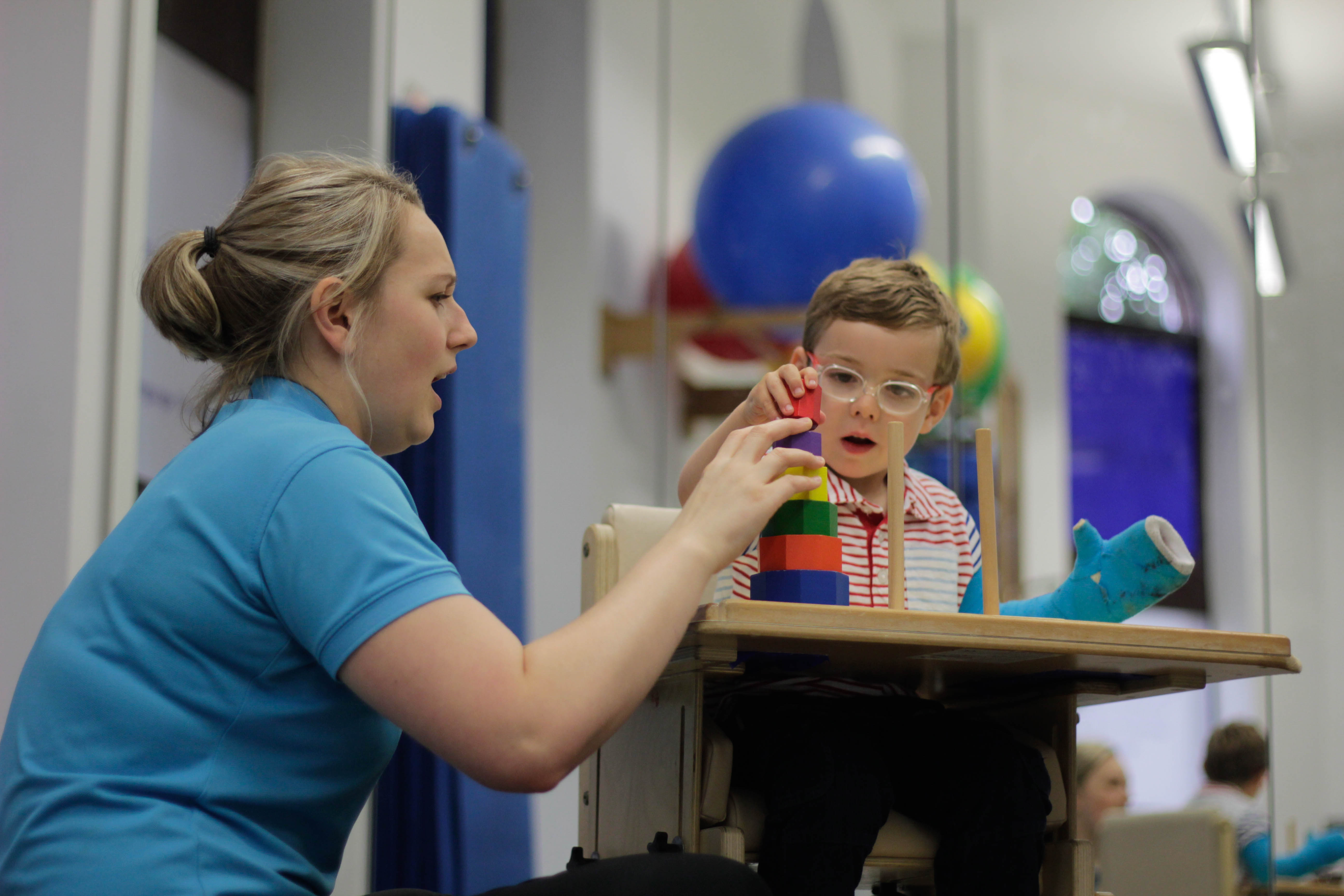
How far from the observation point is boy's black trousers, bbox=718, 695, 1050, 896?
3.91 ft

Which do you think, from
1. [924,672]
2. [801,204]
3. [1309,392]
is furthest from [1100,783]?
[924,672]

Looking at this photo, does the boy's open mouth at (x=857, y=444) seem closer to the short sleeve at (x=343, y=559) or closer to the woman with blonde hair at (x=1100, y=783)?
the short sleeve at (x=343, y=559)

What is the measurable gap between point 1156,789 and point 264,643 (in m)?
3.49

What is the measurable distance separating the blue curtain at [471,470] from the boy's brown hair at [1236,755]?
1.53 m

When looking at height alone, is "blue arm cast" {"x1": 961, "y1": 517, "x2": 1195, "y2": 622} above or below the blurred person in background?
above

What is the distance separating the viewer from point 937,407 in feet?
5.46

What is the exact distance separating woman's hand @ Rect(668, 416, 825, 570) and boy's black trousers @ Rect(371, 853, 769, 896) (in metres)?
0.22

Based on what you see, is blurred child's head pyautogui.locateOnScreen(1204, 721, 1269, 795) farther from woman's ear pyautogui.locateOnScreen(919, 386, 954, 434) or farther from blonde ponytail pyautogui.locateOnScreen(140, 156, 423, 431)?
blonde ponytail pyautogui.locateOnScreen(140, 156, 423, 431)

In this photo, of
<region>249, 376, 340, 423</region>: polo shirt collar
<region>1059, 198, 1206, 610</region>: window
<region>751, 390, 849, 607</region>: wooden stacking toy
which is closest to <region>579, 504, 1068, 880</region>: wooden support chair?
<region>751, 390, 849, 607</region>: wooden stacking toy

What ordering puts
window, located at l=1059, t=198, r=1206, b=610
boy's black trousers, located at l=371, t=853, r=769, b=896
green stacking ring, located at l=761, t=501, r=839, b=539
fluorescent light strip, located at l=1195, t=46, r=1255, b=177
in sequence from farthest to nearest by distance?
window, located at l=1059, t=198, r=1206, b=610 < fluorescent light strip, located at l=1195, t=46, r=1255, b=177 < green stacking ring, located at l=761, t=501, r=839, b=539 < boy's black trousers, located at l=371, t=853, r=769, b=896

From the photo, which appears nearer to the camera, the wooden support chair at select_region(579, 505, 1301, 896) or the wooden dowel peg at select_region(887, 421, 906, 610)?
the wooden support chair at select_region(579, 505, 1301, 896)

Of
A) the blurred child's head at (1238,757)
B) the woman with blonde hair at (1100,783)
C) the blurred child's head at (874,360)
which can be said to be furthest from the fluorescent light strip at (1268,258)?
the blurred child's head at (874,360)

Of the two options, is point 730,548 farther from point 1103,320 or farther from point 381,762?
point 1103,320

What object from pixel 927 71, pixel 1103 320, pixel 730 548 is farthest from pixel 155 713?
pixel 1103 320
